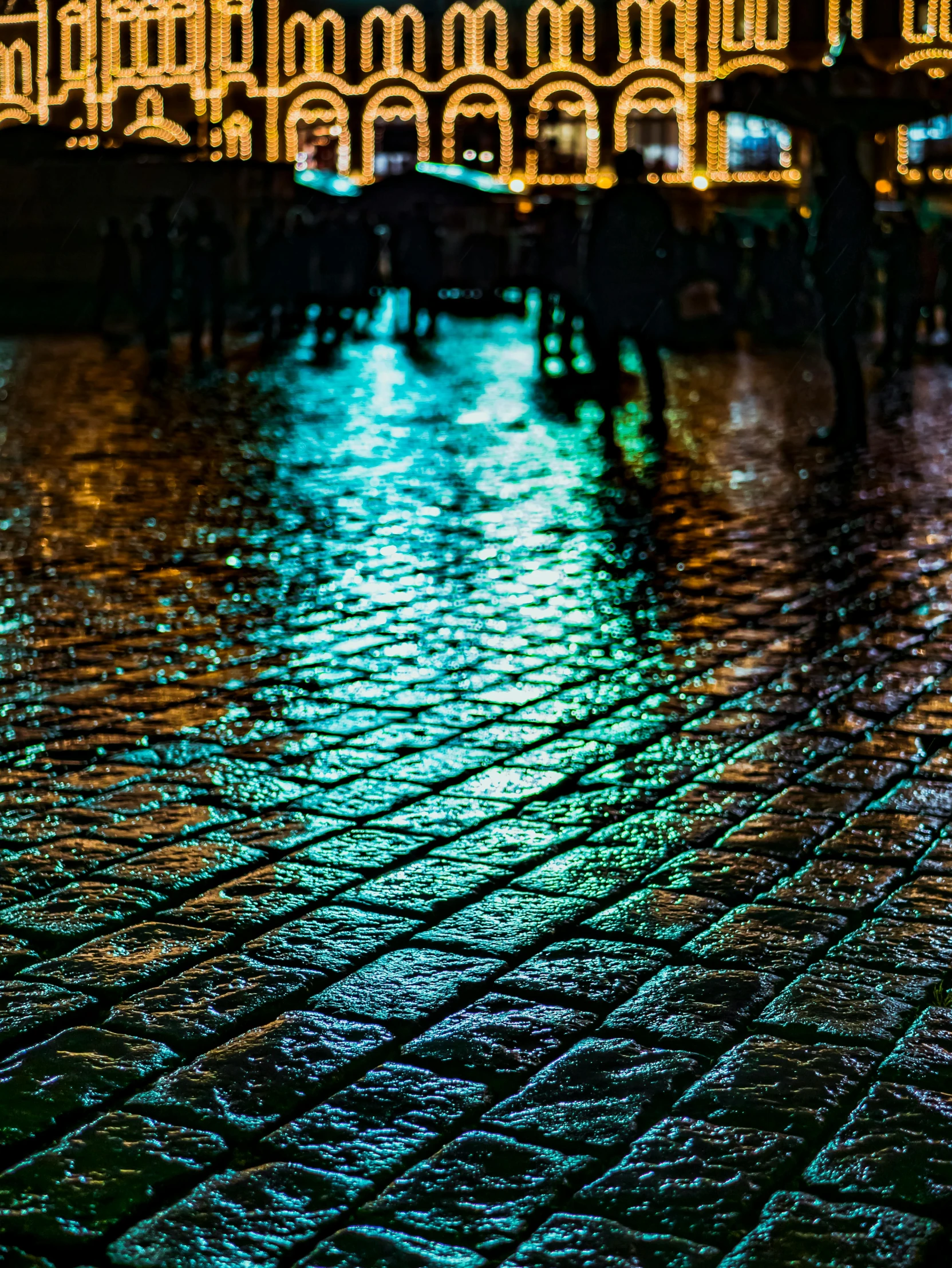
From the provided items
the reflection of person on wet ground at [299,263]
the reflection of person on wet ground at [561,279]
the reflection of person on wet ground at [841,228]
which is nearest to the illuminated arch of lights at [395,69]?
the reflection of person on wet ground at [299,263]

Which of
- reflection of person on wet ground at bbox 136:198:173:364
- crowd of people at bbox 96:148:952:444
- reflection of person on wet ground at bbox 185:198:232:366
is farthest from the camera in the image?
reflection of person on wet ground at bbox 185:198:232:366

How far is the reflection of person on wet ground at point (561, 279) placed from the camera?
18.2 metres

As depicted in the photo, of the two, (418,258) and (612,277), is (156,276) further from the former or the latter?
(612,277)

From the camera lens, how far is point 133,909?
3.44 meters

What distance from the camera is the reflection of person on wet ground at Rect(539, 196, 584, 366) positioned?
59.6 feet

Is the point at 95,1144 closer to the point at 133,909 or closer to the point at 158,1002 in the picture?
the point at 158,1002

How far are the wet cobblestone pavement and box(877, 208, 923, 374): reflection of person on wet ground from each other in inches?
362

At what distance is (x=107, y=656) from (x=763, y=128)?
142 ft

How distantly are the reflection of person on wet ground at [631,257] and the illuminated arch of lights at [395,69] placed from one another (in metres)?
36.6

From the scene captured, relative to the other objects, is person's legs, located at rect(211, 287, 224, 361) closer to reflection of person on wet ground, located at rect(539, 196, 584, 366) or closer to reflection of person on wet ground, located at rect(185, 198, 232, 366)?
reflection of person on wet ground, located at rect(185, 198, 232, 366)

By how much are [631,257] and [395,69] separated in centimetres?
4154

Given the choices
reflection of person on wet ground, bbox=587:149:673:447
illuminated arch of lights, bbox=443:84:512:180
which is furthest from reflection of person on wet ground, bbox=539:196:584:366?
illuminated arch of lights, bbox=443:84:512:180

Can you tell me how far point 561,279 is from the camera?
18609 millimetres

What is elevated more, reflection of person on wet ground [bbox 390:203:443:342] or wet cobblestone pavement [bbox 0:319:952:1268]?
reflection of person on wet ground [bbox 390:203:443:342]
